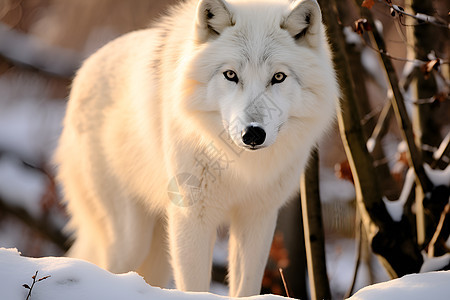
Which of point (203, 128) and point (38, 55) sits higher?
point (38, 55)

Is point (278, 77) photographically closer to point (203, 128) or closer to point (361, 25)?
point (203, 128)

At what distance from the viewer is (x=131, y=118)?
4.00 meters

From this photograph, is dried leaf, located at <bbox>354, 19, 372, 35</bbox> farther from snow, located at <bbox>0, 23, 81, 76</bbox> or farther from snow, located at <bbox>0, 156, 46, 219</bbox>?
snow, located at <bbox>0, 23, 81, 76</bbox>

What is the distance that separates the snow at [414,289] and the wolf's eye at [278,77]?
49.4 inches

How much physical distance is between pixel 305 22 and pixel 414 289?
169cm

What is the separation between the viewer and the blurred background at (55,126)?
8.00 metres

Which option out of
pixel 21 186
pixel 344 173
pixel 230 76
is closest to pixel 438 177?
pixel 344 173

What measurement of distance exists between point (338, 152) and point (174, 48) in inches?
251

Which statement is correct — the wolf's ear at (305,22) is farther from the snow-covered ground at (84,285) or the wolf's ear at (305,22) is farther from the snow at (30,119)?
the snow at (30,119)

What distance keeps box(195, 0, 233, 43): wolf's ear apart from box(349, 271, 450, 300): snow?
1.71 meters

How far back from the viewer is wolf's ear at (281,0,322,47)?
322 cm

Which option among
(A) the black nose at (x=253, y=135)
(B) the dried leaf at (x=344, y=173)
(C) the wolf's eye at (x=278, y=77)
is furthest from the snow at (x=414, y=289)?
(B) the dried leaf at (x=344, y=173)

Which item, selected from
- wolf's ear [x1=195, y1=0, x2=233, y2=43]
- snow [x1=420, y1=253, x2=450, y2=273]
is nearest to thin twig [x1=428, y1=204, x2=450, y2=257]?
snow [x1=420, y1=253, x2=450, y2=273]

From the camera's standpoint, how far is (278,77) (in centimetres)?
313
